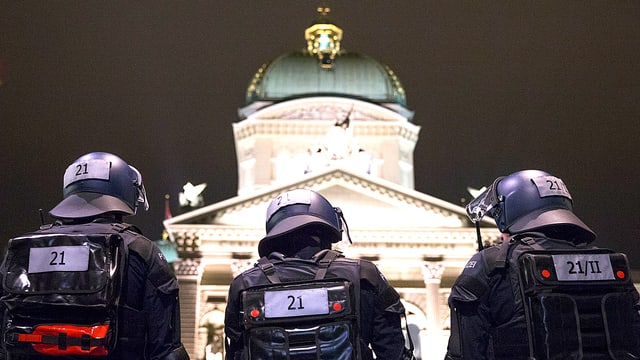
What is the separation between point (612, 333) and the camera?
213 inches

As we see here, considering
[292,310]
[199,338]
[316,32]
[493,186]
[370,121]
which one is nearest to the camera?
[292,310]

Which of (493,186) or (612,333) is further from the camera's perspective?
(493,186)

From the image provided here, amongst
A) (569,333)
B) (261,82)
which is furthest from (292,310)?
(261,82)

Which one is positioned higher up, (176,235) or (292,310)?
(176,235)

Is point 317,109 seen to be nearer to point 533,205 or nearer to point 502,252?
point 533,205

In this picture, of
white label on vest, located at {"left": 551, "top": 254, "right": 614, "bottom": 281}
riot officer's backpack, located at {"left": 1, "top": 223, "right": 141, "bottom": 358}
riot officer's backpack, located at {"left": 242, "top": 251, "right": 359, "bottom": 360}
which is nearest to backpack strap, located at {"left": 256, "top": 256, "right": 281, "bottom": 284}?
riot officer's backpack, located at {"left": 242, "top": 251, "right": 359, "bottom": 360}

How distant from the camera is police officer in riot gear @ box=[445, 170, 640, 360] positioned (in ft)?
17.5

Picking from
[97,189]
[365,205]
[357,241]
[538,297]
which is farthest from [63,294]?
[365,205]

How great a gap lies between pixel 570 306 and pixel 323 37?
52.0 meters

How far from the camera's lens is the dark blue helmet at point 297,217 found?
19.3 feet

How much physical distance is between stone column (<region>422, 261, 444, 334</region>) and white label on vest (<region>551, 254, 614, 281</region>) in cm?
3083

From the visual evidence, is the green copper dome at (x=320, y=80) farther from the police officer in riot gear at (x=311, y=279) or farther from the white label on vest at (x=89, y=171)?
the police officer in riot gear at (x=311, y=279)

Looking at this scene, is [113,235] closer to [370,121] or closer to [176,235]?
[176,235]

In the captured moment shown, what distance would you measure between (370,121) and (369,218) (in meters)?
14.7
